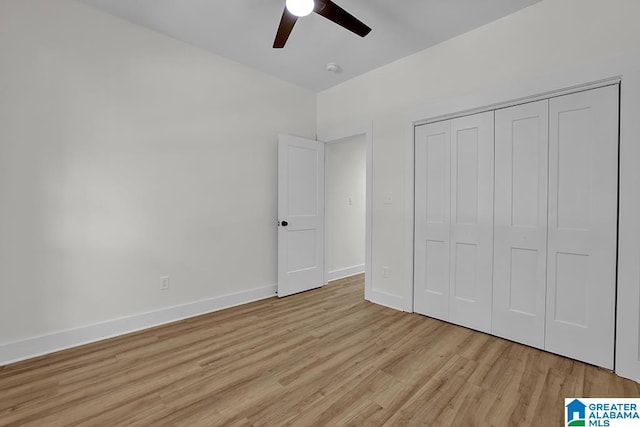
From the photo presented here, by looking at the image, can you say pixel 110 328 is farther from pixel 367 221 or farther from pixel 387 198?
pixel 387 198

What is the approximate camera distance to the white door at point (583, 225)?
2031mm

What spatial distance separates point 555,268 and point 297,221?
2.66 meters

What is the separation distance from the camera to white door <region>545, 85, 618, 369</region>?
2.03 metres

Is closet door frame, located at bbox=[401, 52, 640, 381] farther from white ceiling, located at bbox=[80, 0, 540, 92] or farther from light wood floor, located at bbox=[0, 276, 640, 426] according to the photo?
white ceiling, located at bbox=[80, 0, 540, 92]

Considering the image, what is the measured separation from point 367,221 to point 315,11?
224 centimetres

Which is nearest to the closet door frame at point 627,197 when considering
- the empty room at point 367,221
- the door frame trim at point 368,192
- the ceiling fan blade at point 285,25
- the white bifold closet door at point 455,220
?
the empty room at point 367,221

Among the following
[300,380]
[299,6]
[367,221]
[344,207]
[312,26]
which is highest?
[312,26]

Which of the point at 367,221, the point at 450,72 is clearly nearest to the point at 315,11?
the point at 450,72

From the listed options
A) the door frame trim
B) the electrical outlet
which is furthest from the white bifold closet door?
the door frame trim

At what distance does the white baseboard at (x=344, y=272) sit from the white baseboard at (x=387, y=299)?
1.03 m

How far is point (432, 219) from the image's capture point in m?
3.00

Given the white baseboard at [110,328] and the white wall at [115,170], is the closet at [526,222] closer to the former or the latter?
the white wall at [115,170]

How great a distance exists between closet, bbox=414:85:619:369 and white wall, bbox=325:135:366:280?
156cm

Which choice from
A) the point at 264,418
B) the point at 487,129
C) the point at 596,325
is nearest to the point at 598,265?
the point at 596,325
